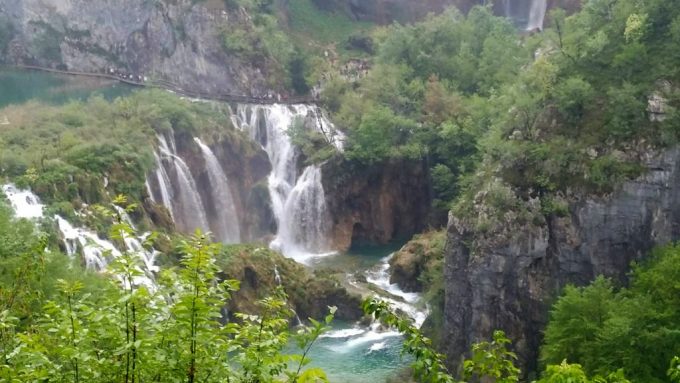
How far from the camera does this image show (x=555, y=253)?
1061 inches

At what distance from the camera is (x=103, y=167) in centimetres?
3516

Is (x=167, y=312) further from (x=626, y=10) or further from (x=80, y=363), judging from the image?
(x=626, y=10)

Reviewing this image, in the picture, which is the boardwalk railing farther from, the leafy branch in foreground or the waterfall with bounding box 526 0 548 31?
the leafy branch in foreground

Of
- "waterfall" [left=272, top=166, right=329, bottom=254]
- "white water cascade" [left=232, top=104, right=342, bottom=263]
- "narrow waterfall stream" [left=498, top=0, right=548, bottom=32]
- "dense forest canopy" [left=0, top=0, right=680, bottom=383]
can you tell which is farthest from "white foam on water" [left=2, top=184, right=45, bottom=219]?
"narrow waterfall stream" [left=498, top=0, right=548, bottom=32]

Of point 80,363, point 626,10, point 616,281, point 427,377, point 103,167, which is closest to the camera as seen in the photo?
point 80,363

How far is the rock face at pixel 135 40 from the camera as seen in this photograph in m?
59.6

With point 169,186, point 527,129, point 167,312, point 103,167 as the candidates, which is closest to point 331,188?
point 169,186

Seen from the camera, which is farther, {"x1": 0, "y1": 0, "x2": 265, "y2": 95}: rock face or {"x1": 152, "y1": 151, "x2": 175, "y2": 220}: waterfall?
{"x1": 0, "y1": 0, "x2": 265, "y2": 95}: rock face

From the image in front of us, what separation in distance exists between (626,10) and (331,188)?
19.9m

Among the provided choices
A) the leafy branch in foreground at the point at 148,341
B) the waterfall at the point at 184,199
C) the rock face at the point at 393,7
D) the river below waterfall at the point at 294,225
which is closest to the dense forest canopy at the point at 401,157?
the leafy branch in foreground at the point at 148,341

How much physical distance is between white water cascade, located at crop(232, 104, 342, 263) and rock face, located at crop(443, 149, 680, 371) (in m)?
16.2

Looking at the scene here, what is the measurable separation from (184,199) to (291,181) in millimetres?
7395

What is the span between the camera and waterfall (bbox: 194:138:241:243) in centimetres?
4497

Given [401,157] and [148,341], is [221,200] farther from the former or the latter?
[148,341]
